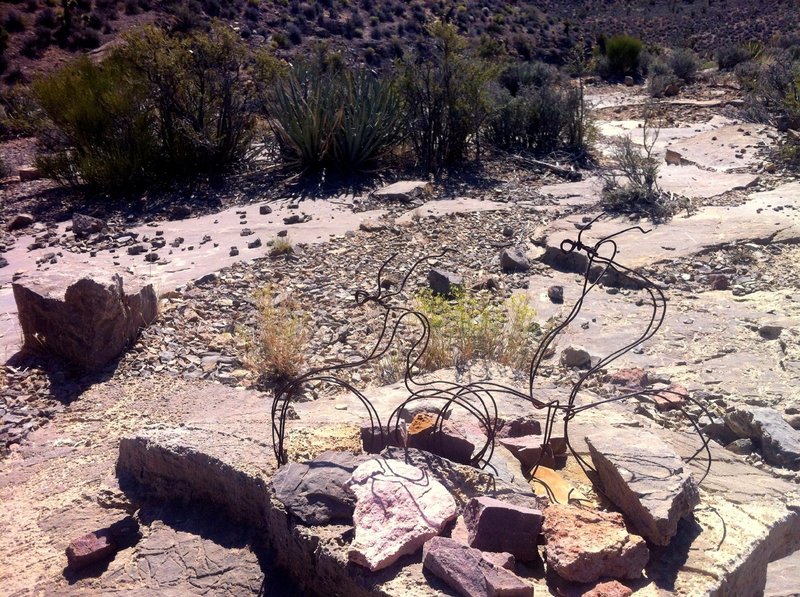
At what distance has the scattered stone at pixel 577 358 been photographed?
15.1 ft

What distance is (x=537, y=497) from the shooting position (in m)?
2.68

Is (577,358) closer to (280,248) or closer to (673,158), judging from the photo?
(280,248)

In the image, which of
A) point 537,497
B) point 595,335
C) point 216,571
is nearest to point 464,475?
point 537,497

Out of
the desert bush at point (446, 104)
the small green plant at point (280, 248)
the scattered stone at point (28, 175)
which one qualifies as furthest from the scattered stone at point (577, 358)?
the scattered stone at point (28, 175)

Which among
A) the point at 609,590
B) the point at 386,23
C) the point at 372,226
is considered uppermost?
the point at 386,23

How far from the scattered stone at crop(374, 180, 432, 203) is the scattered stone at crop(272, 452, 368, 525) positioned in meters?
6.26

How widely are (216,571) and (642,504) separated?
1.56m

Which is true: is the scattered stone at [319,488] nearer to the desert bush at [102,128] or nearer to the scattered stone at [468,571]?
the scattered stone at [468,571]

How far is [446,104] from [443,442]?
8322mm

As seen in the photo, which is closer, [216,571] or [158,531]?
[216,571]

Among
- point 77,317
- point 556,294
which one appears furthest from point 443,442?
point 556,294

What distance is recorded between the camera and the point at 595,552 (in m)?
2.22

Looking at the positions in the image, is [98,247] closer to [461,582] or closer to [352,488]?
[352,488]

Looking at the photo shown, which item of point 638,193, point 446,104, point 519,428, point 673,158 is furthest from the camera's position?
point 446,104
